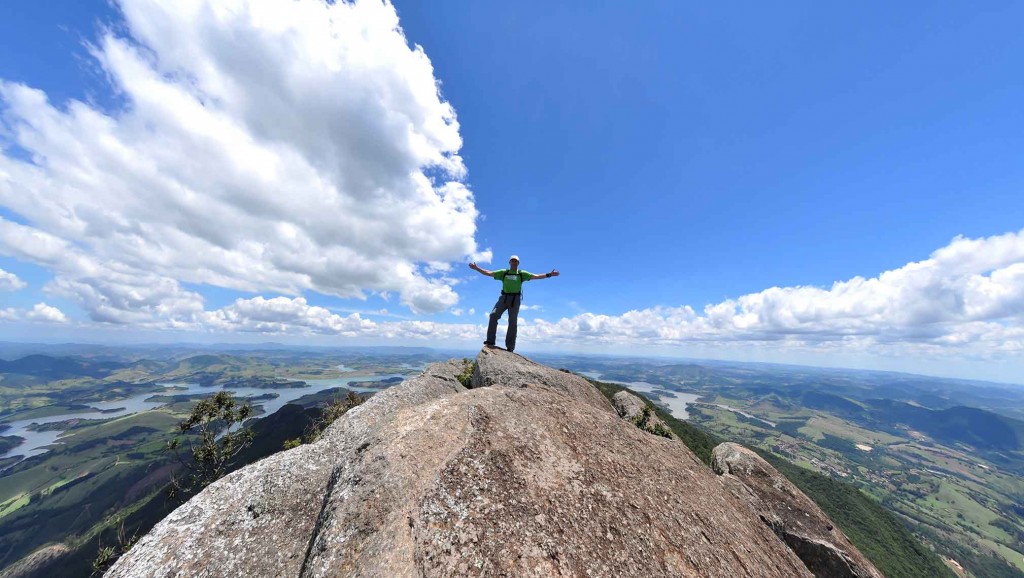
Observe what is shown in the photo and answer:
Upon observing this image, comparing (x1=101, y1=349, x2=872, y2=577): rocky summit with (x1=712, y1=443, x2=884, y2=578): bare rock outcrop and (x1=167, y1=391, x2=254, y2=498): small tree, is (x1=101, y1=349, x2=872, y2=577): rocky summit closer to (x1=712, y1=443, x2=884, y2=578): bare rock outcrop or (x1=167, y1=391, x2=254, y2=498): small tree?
(x1=712, y1=443, x2=884, y2=578): bare rock outcrop

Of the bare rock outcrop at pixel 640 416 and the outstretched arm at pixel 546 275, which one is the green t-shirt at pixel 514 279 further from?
the bare rock outcrop at pixel 640 416

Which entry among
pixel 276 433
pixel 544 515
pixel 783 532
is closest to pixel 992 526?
pixel 783 532

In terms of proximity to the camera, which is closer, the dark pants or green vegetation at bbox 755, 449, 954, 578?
the dark pants

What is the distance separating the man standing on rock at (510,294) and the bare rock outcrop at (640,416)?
8.44m

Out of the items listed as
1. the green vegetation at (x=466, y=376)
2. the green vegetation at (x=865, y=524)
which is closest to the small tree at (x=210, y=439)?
the green vegetation at (x=466, y=376)

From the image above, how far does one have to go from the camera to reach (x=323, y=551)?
625 cm

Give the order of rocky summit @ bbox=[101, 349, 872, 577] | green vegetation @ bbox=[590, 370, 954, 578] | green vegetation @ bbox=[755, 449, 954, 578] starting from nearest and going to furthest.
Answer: rocky summit @ bbox=[101, 349, 872, 577] → green vegetation @ bbox=[590, 370, 954, 578] → green vegetation @ bbox=[755, 449, 954, 578]

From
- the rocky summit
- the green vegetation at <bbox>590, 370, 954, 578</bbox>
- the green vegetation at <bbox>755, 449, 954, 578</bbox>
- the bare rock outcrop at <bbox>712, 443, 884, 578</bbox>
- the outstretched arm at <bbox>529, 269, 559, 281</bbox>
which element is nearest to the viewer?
the rocky summit

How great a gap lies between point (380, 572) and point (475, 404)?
14.5ft

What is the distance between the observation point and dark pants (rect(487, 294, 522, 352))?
1962 centimetres

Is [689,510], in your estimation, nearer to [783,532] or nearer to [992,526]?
[783,532]

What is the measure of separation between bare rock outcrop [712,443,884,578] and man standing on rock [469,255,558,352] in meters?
11.5

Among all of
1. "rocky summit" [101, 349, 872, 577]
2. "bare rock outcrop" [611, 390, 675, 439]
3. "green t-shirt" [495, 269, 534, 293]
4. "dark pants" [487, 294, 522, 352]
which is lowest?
"bare rock outcrop" [611, 390, 675, 439]

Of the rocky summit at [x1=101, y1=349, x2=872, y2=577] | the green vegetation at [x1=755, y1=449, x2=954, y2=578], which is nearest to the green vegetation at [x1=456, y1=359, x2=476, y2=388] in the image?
the rocky summit at [x1=101, y1=349, x2=872, y2=577]
